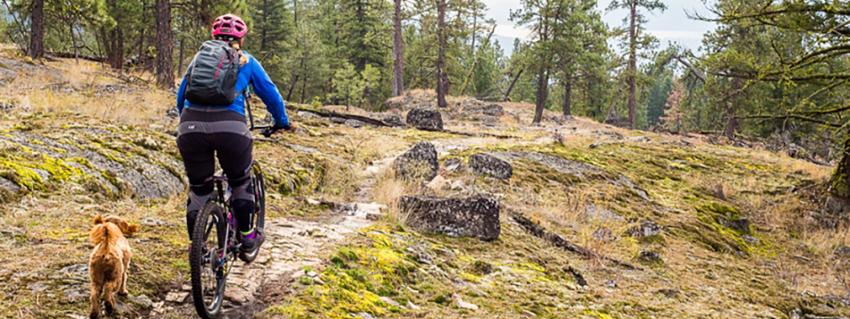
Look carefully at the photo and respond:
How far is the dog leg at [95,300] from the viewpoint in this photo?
307 cm

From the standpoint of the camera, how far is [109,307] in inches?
126

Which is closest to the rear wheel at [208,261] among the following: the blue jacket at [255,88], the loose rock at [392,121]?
the blue jacket at [255,88]

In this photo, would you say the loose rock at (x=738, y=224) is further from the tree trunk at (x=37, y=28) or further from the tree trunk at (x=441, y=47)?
the tree trunk at (x=441, y=47)

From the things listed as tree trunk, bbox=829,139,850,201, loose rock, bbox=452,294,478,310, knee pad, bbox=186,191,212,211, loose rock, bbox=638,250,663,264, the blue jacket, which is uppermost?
the blue jacket

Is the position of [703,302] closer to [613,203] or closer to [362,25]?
[613,203]

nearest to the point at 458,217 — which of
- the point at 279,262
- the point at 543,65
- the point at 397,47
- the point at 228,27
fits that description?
the point at 279,262

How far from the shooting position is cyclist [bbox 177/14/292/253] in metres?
3.61

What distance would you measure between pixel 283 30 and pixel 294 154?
32.1 m

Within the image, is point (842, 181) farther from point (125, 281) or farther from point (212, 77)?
point (125, 281)

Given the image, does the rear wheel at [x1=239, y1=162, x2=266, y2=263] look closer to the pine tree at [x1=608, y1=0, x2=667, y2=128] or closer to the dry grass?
the dry grass

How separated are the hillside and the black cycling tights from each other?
0.80 meters

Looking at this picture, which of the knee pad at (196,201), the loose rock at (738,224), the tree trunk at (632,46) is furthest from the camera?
the tree trunk at (632,46)

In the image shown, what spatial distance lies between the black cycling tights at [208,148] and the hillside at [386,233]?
799 millimetres

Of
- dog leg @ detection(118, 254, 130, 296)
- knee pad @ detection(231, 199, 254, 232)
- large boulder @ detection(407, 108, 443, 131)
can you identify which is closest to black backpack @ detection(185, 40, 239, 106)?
knee pad @ detection(231, 199, 254, 232)
